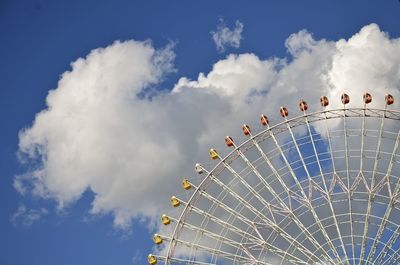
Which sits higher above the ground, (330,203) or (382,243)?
(330,203)

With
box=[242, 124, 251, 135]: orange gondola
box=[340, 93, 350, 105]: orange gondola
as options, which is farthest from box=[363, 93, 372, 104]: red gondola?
box=[242, 124, 251, 135]: orange gondola

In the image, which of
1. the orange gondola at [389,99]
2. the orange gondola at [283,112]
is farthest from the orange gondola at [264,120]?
the orange gondola at [389,99]

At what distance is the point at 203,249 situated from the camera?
7706cm

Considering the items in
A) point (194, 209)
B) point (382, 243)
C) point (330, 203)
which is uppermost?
point (194, 209)

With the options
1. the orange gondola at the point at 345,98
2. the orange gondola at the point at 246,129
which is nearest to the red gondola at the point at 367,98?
the orange gondola at the point at 345,98

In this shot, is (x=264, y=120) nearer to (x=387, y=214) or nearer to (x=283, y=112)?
(x=283, y=112)

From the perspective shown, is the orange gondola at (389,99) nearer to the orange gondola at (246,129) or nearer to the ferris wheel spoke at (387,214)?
the ferris wheel spoke at (387,214)

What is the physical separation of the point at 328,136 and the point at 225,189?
12314 millimetres

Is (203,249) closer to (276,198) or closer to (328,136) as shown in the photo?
(276,198)

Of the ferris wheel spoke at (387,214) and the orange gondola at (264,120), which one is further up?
the orange gondola at (264,120)

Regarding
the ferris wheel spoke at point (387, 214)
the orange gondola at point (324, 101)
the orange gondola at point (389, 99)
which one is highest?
the orange gondola at point (324, 101)

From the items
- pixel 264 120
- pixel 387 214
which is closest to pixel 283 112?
pixel 264 120

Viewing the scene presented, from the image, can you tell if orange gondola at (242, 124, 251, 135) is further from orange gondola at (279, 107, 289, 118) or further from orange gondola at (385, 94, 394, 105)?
orange gondola at (385, 94, 394, 105)

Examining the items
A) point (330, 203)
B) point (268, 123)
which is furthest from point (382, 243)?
point (268, 123)
